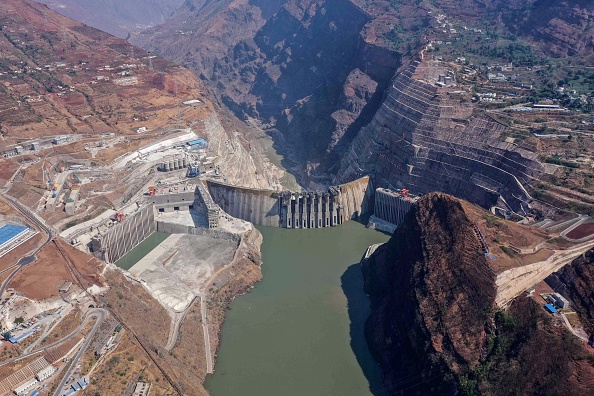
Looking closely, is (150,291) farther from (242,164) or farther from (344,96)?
(344,96)

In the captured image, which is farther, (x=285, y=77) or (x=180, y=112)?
(x=285, y=77)

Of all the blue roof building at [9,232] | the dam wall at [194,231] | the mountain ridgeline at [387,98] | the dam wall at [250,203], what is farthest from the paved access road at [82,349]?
the mountain ridgeline at [387,98]

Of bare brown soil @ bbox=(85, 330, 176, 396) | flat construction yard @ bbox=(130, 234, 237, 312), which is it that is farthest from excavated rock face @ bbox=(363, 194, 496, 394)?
bare brown soil @ bbox=(85, 330, 176, 396)

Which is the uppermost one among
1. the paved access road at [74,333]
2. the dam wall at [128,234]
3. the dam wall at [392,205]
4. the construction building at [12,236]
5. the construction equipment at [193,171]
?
the dam wall at [392,205]

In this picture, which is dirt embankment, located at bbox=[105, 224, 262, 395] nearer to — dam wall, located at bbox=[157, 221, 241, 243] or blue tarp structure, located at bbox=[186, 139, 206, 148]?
dam wall, located at bbox=[157, 221, 241, 243]

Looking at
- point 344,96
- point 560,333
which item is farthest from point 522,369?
point 344,96

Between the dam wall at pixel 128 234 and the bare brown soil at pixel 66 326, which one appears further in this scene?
the dam wall at pixel 128 234

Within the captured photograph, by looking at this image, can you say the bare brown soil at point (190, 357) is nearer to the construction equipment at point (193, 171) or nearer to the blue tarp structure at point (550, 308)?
the construction equipment at point (193, 171)
